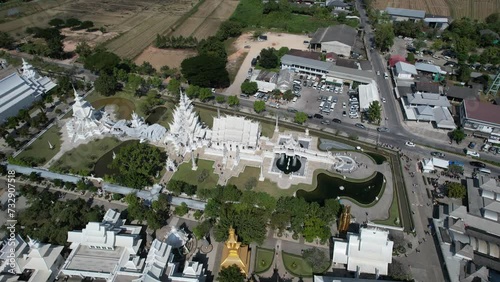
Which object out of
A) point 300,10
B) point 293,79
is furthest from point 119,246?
point 300,10

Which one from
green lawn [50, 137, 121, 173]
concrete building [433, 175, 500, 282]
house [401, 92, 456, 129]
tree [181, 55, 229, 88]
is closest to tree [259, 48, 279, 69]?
tree [181, 55, 229, 88]

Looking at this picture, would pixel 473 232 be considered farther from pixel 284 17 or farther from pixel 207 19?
pixel 207 19

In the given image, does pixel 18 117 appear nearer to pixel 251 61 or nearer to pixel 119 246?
pixel 119 246

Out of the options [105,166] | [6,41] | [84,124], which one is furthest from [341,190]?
[6,41]

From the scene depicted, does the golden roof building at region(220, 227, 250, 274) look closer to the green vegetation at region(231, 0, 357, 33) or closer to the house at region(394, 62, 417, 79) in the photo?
the house at region(394, 62, 417, 79)

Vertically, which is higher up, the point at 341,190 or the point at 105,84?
the point at 105,84

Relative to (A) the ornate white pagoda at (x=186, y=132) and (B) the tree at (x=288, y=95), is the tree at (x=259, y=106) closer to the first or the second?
(B) the tree at (x=288, y=95)

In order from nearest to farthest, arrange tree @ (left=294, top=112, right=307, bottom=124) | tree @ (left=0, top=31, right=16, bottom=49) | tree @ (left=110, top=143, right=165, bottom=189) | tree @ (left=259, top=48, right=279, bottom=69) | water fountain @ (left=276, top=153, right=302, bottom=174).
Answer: tree @ (left=110, top=143, right=165, bottom=189)
water fountain @ (left=276, top=153, right=302, bottom=174)
tree @ (left=294, top=112, right=307, bottom=124)
tree @ (left=259, top=48, right=279, bottom=69)
tree @ (left=0, top=31, right=16, bottom=49)
